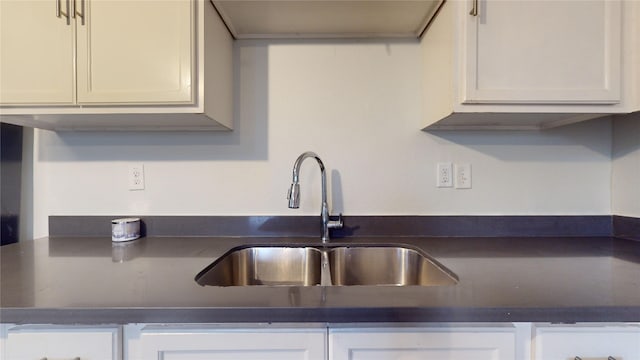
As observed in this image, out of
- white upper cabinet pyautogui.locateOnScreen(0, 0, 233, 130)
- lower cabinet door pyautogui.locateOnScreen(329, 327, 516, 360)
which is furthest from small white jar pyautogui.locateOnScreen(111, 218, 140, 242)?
lower cabinet door pyautogui.locateOnScreen(329, 327, 516, 360)

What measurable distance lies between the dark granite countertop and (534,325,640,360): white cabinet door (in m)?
0.04

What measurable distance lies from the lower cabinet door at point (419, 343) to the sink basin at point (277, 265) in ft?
1.90

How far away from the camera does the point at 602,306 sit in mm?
646

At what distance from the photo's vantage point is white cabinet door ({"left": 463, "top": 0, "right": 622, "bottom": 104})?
1009 millimetres

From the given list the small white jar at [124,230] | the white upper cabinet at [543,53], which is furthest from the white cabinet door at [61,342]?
the white upper cabinet at [543,53]

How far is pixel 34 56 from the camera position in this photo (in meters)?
1.07

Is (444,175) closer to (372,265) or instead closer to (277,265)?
(372,265)

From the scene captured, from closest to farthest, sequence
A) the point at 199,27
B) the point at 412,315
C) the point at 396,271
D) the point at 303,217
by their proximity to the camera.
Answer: the point at 412,315
the point at 199,27
the point at 396,271
the point at 303,217

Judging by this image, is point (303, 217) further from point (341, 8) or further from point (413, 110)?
point (341, 8)

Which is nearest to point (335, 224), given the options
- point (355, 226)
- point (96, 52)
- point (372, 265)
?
point (355, 226)

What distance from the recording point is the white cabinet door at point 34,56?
1062mm

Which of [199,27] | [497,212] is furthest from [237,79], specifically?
[497,212]

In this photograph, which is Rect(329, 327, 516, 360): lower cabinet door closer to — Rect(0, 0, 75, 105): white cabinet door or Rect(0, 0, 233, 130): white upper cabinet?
Rect(0, 0, 233, 130): white upper cabinet

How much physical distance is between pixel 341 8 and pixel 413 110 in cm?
51
